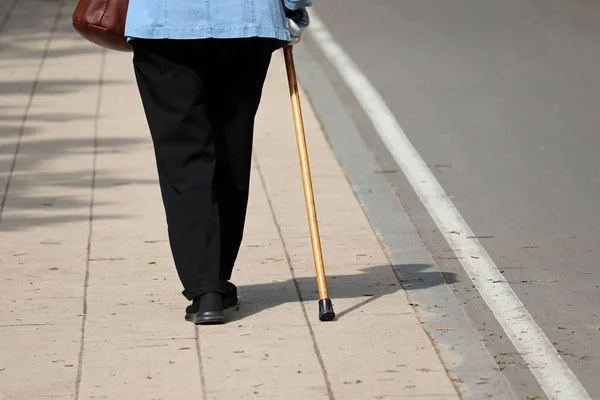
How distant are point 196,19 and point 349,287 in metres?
1.52

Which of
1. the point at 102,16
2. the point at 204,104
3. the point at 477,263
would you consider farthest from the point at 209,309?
the point at 477,263

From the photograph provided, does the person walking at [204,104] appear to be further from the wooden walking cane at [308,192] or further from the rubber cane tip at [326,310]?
the rubber cane tip at [326,310]

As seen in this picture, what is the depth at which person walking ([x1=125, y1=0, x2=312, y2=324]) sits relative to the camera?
538 cm

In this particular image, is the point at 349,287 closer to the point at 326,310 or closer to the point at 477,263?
the point at 326,310

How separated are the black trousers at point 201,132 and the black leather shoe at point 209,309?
3 centimetres

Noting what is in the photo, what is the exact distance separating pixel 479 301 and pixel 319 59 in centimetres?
737

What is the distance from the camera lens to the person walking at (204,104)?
538 centimetres

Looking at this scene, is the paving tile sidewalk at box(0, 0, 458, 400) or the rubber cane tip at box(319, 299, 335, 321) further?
the rubber cane tip at box(319, 299, 335, 321)

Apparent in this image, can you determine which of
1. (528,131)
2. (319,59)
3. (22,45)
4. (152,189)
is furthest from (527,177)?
(22,45)

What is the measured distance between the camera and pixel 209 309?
18.4 ft

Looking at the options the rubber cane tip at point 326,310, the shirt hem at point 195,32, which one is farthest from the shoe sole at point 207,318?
the shirt hem at point 195,32

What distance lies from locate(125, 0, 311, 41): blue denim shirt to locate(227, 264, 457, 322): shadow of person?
1.18 metres

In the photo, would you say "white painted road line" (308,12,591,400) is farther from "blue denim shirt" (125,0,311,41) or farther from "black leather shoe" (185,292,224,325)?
"blue denim shirt" (125,0,311,41)

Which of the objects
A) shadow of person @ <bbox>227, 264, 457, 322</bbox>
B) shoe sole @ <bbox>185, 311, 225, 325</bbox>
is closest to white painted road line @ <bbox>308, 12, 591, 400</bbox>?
shadow of person @ <bbox>227, 264, 457, 322</bbox>
